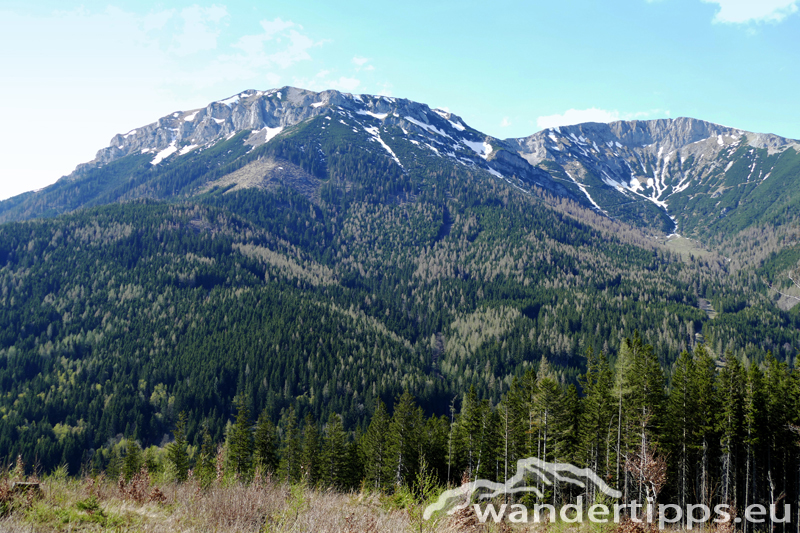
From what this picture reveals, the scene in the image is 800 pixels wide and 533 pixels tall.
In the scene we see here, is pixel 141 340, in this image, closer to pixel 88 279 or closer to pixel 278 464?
pixel 88 279

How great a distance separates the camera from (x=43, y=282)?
588 ft

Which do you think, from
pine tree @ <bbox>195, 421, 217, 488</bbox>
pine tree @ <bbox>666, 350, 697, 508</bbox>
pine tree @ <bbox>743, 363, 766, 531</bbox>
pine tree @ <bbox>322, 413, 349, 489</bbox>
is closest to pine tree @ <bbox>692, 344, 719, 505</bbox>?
pine tree @ <bbox>666, 350, 697, 508</bbox>

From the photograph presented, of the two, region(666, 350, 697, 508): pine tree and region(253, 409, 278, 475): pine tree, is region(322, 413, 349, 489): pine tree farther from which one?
region(666, 350, 697, 508): pine tree

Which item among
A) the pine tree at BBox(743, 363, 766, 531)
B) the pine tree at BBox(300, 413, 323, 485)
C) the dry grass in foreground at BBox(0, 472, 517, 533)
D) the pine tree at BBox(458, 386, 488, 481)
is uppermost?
the dry grass in foreground at BBox(0, 472, 517, 533)

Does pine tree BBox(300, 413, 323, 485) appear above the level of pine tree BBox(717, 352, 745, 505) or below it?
below

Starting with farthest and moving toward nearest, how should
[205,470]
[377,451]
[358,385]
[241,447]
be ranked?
[358,385], [241,447], [377,451], [205,470]

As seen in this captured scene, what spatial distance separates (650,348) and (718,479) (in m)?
12.9

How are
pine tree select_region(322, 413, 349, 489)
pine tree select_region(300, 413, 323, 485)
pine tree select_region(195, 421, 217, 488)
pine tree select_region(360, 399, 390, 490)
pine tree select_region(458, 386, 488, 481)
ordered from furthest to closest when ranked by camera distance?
1. pine tree select_region(300, 413, 323, 485)
2. pine tree select_region(322, 413, 349, 489)
3. pine tree select_region(360, 399, 390, 490)
4. pine tree select_region(458, 386, 488, 481)
5. pine tree select_region(195, 421, 217, 488)

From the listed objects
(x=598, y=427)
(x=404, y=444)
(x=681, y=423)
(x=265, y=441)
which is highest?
(x=681, y=423)

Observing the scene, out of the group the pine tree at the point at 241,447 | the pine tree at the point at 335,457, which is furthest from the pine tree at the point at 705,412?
the pine tree at the point at 241,447

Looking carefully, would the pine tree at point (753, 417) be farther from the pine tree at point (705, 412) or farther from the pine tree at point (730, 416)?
the pine tree at point (705, 412)

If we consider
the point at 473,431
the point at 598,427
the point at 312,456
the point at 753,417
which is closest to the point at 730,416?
the point at 753,417

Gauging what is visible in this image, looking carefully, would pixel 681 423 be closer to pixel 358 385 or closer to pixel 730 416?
pixel 730 416

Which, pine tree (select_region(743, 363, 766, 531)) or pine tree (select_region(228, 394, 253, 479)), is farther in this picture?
pine tree (select_region(228, 394, 253, 479))
